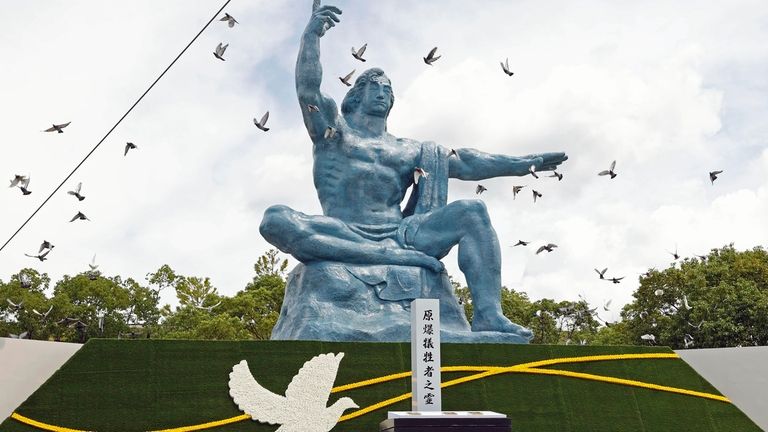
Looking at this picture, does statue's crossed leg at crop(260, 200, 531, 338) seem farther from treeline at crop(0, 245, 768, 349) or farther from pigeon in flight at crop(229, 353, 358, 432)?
treeline at crop(0, 245, 768, 349)

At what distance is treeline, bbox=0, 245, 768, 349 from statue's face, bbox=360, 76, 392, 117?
8.37 metres

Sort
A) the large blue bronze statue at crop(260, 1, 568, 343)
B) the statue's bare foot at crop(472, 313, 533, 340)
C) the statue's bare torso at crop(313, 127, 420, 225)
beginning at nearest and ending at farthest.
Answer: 1. the statue's bare foot at crop(472, 313, 533, 340)
2. the large blue bronze statue at crop(260, 1, 568, 343)
3. the statue's bare torso at crop(313, 127, 420, 225)

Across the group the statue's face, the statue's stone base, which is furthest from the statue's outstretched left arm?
the statue's stone base

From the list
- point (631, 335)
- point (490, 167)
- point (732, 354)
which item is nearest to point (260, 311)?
point (631, 335)

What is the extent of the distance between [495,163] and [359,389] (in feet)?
10.3

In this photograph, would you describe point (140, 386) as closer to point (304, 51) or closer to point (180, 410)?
point (180, 410)

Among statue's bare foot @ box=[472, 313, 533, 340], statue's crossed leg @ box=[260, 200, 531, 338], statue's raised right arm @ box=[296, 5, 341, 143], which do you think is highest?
statue's raised right arm @ box=[296, 5, 341, 143]

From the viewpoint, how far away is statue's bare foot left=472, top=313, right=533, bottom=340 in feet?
23.6

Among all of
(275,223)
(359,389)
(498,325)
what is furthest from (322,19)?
(359,389)

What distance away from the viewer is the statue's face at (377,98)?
825 cm

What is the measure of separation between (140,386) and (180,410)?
323 mm

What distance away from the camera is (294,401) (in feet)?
19.7

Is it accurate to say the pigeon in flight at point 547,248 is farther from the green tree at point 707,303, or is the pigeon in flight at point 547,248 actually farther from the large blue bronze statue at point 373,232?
the green tree at point 707,303

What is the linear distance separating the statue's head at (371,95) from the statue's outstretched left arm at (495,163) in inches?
33.3
